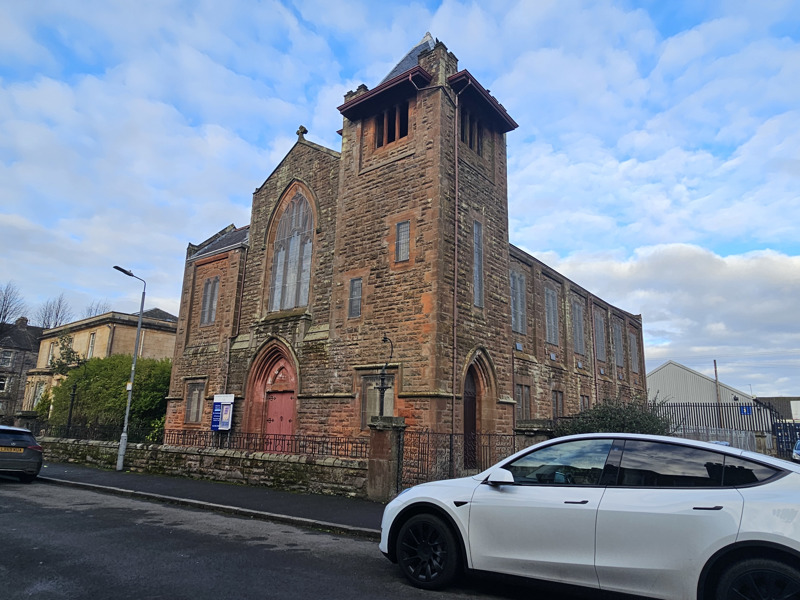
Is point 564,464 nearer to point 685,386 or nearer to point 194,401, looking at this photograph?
point 194,401

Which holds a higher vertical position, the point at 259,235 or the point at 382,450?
the point at 259,235

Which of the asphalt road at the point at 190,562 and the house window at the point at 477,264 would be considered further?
the house window at the point at 477,264

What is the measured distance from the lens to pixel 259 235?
2161 cm

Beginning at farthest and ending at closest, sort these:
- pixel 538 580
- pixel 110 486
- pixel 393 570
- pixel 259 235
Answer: pixel 259 235 → pixel 110 486 → pixel 393 570 → pixel 538 580

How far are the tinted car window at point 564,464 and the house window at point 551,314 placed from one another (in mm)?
19768

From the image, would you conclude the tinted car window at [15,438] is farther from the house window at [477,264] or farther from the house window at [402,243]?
the house window at [477,264]

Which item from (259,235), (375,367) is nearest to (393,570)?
(375,367)

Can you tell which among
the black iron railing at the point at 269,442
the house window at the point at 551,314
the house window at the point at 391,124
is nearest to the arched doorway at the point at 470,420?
the black iron railing at the point at 269,442

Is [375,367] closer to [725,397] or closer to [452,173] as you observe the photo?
[452,173]

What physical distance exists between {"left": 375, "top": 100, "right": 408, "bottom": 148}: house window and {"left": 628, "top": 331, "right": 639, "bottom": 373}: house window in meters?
24.9

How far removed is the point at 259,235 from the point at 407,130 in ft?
25.9

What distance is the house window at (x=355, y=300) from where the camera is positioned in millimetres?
16797

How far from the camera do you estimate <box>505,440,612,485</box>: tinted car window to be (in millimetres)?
4723

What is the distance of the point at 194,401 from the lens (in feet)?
72.7
